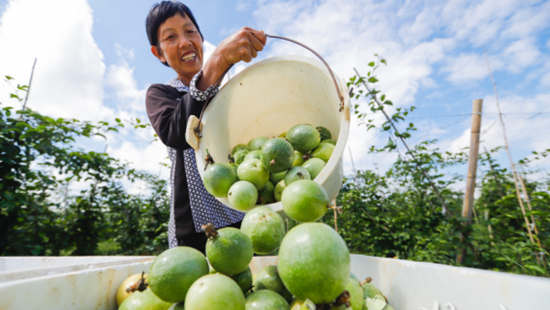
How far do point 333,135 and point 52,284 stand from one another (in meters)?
2.13

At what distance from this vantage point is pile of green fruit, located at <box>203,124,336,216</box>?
1638 mm

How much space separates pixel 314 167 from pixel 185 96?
3.56 feet

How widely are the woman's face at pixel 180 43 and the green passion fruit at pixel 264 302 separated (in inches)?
92.3

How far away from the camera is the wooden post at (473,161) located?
12.8ft

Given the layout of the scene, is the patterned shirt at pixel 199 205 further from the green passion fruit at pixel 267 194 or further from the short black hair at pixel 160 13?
the short black hair at pixel 160 13

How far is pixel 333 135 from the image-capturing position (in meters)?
2.51

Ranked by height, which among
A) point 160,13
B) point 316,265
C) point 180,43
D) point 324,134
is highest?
point 160,13

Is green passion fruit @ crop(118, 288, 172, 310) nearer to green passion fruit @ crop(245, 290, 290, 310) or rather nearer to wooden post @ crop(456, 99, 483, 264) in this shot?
green passion fruit @ crop(245, 290, 290, 310)

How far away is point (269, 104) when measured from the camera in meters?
2.62

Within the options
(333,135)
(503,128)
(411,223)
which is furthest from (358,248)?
(333,135)

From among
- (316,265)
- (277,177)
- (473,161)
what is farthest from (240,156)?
(473,161)

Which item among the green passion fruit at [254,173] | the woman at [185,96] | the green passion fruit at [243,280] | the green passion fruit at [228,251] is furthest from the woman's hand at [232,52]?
the green passion fruit at [243,280]

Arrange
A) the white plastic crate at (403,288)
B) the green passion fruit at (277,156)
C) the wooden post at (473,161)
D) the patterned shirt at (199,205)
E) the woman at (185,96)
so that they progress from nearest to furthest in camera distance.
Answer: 1. the white plastic crate at (403,288)
2. the green passion fruit at (277,156)
3. the woman at (185,96)
4. the patterned shirt at (199,205)
5. the wooden post at (473,161)

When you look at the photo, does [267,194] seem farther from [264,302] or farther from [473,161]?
[473,161]
